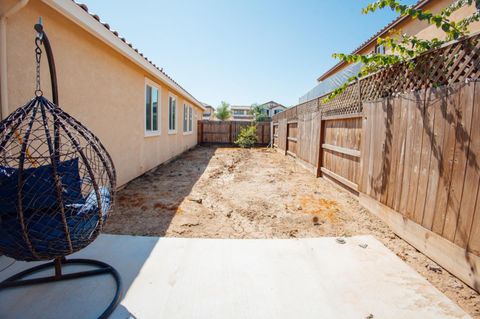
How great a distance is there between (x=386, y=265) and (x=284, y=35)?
425 inches

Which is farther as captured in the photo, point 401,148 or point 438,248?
point 401,148

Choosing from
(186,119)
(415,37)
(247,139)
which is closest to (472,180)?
(415,37)

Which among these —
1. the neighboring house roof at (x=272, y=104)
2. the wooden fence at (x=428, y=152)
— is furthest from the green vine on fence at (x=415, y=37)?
the neighboring house roof at (x=272, y=104)

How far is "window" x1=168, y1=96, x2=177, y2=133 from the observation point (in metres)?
8.96

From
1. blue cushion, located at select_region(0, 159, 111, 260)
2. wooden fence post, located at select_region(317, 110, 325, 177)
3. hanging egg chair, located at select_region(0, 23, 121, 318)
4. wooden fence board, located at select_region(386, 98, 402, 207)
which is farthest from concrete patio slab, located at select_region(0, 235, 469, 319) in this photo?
wooden fence post, located at select_region(317, 110, 325, 177)

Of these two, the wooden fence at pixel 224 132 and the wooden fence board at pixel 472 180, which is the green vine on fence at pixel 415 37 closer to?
the wooden fence board at pixel 472 180

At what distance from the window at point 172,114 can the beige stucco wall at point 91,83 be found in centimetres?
197

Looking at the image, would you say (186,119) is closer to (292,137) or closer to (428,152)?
(292,137)

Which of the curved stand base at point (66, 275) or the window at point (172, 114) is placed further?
the window at point (172, 114)

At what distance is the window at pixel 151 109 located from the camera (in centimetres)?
672

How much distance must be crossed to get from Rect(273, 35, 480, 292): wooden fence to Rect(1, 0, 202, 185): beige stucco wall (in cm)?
474

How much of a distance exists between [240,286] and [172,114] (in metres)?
8.50

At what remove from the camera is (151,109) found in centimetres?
704

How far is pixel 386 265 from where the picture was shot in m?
2.43
